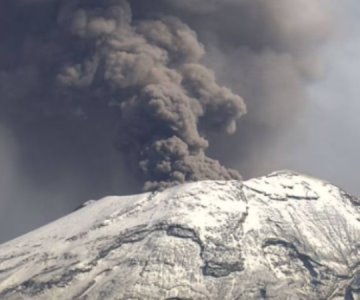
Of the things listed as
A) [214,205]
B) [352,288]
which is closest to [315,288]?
[352,288]

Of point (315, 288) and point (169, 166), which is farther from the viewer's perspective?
point (315, 288)

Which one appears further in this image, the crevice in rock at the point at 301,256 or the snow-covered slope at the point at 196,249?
the crevice in rock at the point at 301,256

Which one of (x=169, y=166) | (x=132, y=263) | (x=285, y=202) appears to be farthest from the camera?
(x=285, y=202)

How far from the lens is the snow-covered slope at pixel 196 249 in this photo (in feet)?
387

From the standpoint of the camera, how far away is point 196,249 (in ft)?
402

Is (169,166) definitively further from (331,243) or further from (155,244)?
(331,243)

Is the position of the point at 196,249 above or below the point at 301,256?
below

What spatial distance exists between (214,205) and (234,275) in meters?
8.73

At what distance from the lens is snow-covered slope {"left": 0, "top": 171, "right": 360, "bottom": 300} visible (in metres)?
118

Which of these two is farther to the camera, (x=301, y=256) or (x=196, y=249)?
(x=301, y=256)

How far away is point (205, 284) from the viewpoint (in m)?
119

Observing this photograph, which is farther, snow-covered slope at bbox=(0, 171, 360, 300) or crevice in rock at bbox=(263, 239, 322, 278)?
crevice in rock at bbox=(263, 239, 322, 278)

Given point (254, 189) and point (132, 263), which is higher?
point (254, 189)

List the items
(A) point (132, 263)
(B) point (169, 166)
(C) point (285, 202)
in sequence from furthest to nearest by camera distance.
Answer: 1. (C) point (285, 202)
2. (A) point (132, 263)
3. (B) point (169, 166)
